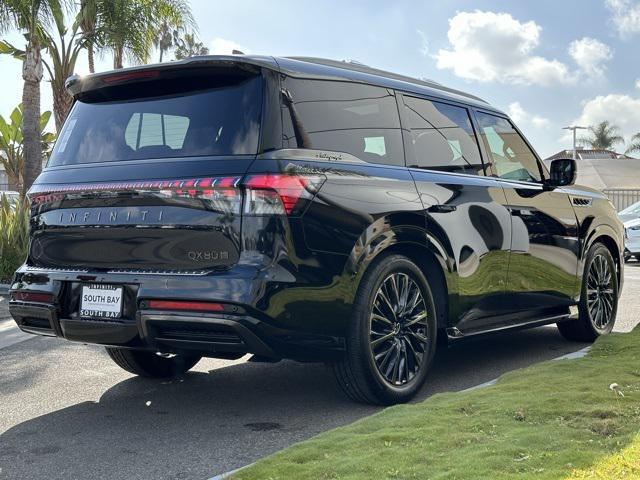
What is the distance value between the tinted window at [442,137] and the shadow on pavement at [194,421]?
1.44 meters

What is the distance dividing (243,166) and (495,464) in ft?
6.50

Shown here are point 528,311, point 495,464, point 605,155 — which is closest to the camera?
point 495,464

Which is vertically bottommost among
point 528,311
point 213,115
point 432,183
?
point 528,311

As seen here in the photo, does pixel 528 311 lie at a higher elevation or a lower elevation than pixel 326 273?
lower

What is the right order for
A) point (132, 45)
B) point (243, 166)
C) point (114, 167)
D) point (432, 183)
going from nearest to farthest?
point (243, 166)
point (114, 167)
point (432, 183)
point (132, 45)

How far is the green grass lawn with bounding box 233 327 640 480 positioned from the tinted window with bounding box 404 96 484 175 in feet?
5.26

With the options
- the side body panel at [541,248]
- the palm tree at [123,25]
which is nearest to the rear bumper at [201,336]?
the side body panel at [541,248]

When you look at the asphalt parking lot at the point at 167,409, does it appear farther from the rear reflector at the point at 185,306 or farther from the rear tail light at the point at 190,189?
the rear tail light at the point at 190,189

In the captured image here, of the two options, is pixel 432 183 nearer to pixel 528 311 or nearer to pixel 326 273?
pixel 326 273

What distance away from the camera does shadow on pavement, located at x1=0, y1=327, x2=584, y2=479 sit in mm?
3922

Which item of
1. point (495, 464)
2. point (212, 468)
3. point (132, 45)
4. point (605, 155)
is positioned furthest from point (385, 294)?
point (605, 155)

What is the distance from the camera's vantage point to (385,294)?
4.83m

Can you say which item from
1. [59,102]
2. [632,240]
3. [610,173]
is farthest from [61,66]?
[610,173]

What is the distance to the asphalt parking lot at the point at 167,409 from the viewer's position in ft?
13.0
